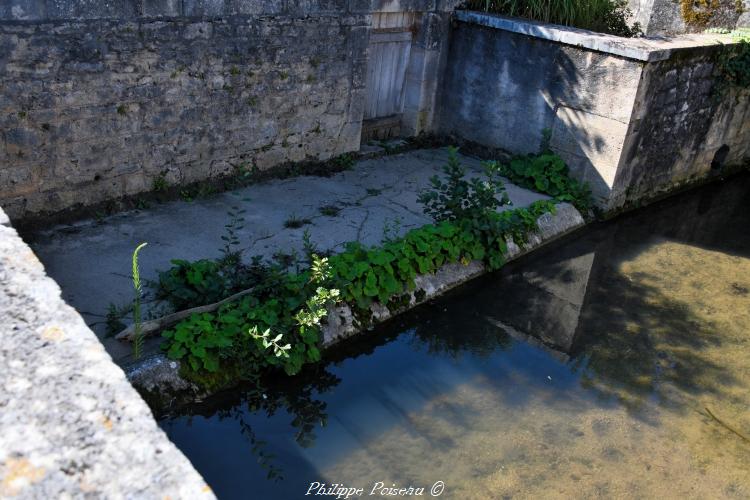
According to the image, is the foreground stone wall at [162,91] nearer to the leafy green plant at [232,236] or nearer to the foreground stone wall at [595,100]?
the leafy green plant at [232,236]

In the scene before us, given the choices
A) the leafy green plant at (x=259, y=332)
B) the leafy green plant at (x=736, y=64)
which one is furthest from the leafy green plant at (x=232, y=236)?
the leafy green plant at (x=736, y=64)

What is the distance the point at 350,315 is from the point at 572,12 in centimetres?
483

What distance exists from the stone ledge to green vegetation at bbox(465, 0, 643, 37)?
7.53 feet

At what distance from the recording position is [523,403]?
172 inches

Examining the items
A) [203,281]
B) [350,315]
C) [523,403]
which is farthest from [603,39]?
[203,281]

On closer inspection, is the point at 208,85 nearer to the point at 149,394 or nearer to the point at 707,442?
the point at 149,394

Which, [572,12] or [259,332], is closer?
[259,332]

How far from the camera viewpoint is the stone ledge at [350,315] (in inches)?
155

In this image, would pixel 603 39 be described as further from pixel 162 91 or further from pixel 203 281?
pixel 203 281

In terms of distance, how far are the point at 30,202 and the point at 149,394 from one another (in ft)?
7.38

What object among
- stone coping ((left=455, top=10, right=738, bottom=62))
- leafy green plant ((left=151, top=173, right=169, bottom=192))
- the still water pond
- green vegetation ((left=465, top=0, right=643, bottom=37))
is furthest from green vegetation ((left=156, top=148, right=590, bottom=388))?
green vegetation ((left=465, top=0, right=643, bottom=37))

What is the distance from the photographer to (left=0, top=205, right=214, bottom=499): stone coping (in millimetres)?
1515

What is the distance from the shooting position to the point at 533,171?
285 inches

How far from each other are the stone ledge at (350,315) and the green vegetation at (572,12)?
230 cm
